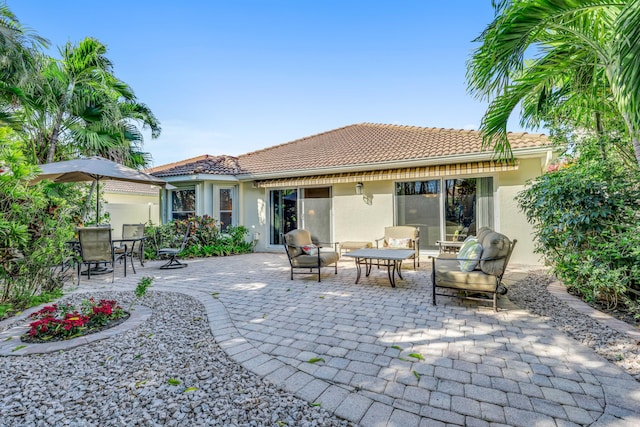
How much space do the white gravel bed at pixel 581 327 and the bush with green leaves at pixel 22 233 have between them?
27.6 ft

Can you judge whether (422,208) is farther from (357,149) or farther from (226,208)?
(226,208)

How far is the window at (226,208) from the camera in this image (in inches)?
517

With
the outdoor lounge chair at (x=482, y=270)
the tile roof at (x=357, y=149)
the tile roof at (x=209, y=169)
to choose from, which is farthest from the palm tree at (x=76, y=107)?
the outdoor lounge chair at (x=482, y=270)

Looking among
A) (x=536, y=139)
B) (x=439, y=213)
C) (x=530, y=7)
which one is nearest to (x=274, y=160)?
(x=439, y=213)

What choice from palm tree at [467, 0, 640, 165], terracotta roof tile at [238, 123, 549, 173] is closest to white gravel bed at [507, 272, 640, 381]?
palm tree at [467, 0, 640, 165]

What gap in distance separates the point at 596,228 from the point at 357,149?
8795mm

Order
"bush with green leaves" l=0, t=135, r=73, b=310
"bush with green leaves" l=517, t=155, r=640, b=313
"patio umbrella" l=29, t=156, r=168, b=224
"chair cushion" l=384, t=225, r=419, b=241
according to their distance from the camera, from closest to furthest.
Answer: "bush with green leaves" l=517, t=155, r=640, b=313 < "bush with green leaves" l=0, t=135, r=73, b=310 < "patio umbrella" l=29, t=156, r=168, b=224 < "chair cushion" l=384, t=225, r=419, b=241

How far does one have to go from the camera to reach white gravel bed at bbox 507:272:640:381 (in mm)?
3131

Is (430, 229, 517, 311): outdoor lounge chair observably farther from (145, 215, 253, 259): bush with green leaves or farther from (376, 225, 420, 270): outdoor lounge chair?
(145, 215, 253, 259): bush with green leaves

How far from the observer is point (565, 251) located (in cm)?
536

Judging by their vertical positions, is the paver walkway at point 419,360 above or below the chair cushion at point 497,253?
below

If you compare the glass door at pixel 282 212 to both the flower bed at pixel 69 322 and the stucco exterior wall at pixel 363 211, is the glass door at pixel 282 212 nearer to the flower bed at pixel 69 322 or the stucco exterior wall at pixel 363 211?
the stucco exterior wall at pixel 363 211

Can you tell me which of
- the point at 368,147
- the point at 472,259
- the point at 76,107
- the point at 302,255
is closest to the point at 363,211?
the point at 368,147

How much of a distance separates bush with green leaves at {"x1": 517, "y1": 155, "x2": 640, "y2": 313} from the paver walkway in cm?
136
